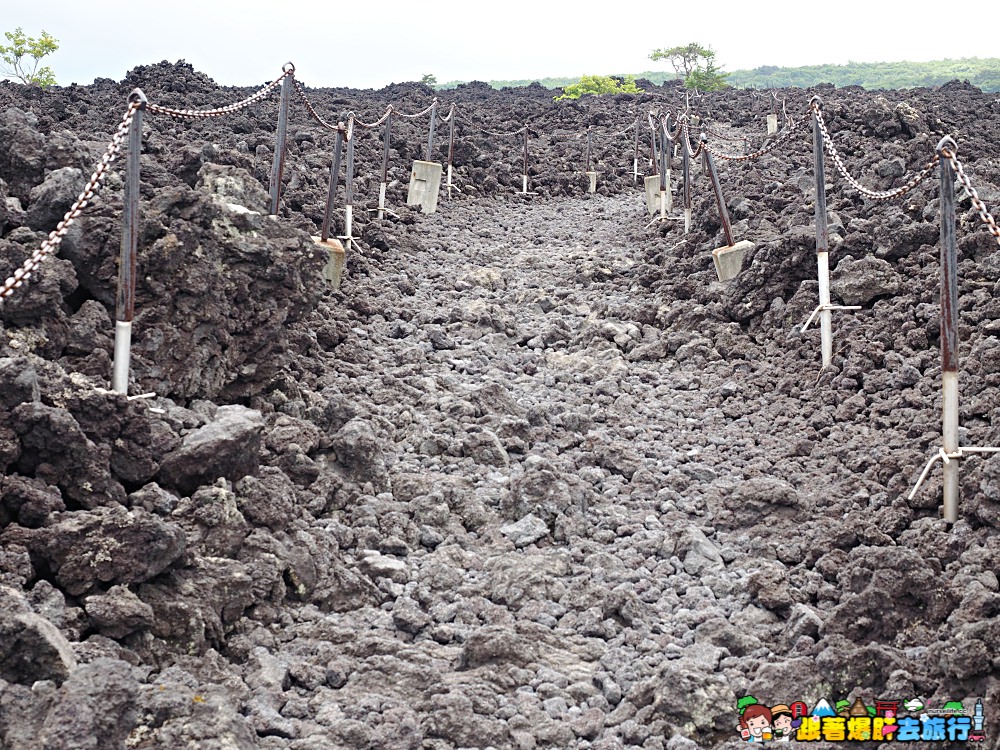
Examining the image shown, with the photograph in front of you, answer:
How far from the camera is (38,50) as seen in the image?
2503cm

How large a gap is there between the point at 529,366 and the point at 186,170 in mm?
3491

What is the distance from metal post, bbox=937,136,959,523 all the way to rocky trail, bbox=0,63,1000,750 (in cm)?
11

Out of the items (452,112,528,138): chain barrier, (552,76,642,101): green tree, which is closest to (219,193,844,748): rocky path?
(452,112,528,138): chain barrier

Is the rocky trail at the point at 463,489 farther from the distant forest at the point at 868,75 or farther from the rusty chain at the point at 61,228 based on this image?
the distant forest at the point at 868,75

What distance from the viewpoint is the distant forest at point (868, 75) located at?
47.0 metres

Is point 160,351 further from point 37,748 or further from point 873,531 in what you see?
point 873,531

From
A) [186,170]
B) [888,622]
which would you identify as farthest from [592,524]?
[186,170]

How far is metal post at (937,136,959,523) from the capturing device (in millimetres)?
4863

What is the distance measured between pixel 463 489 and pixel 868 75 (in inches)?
2147

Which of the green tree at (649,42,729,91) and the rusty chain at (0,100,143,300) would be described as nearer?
the rusty chain at (0,100,143,300)

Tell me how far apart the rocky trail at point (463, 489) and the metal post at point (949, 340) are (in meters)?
0.11

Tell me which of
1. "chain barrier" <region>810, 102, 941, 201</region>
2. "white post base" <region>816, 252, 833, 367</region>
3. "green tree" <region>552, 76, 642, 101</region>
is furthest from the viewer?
"green tree" <region>552, 76, 642, 101</region>

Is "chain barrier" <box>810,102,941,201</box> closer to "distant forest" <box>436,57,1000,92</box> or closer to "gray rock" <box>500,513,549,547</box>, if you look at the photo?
"gray rock" <box>500,513,549,547</box>

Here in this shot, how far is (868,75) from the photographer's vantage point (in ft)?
174
